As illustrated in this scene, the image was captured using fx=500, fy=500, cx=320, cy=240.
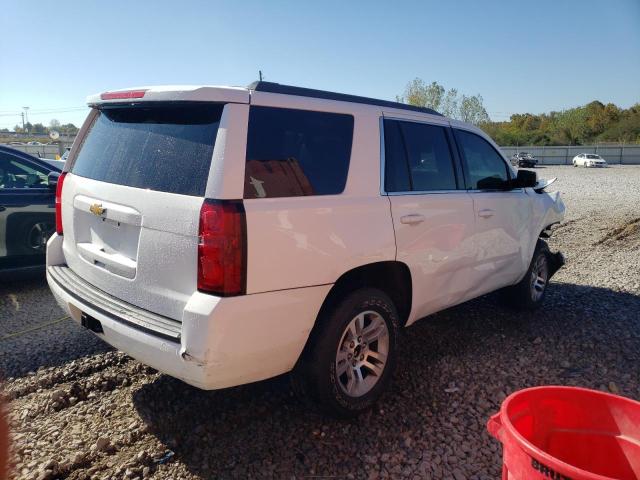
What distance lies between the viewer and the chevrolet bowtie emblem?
9.69ft

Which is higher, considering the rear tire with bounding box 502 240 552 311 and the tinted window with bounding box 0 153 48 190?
the tinted window with bounding box 0 153 48 190

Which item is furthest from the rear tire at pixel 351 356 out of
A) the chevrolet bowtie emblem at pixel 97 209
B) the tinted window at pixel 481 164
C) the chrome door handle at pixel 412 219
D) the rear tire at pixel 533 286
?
the rear tire at pixel 533 286

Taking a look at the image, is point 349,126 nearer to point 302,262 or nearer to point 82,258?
point 302,262

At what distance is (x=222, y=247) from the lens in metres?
2.40

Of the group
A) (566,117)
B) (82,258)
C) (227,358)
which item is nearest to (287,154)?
(227,358)

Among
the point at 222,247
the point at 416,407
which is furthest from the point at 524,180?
the point at 222,247

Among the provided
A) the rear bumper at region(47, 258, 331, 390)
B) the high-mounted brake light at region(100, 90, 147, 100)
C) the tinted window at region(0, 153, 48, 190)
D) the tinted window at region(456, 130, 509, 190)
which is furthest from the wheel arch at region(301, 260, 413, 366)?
the tinted window at region(0, 153, 48, 190)

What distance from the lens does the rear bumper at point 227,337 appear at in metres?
2.40

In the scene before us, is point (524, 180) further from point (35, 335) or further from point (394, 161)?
point (35, 335)

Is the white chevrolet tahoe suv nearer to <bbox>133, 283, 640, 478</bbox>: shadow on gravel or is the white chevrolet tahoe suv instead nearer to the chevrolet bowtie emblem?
the chevrolet bowtie emblem

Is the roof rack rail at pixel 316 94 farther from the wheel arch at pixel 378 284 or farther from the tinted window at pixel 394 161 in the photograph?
the wheel arch at pixel 378 284

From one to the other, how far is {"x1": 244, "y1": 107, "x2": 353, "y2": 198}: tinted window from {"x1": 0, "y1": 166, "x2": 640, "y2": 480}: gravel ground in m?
1.46

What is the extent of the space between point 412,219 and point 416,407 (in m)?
1.26

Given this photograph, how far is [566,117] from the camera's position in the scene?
85.1 m
